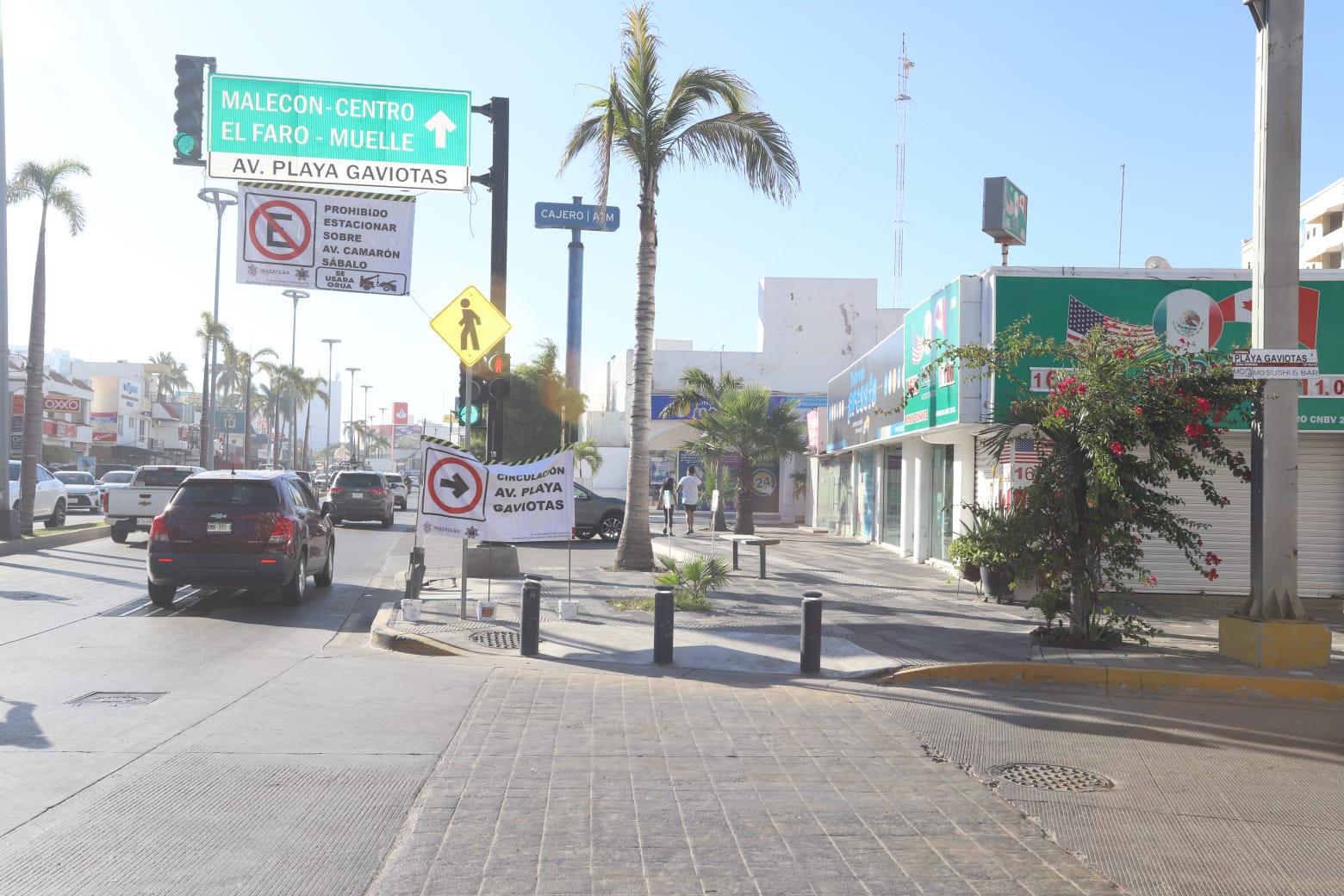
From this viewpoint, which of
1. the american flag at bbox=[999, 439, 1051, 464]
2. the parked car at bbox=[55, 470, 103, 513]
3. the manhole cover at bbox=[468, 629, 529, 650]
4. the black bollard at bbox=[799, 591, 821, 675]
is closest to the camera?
the black bollard at bbox=[799, 591, 821, 675]

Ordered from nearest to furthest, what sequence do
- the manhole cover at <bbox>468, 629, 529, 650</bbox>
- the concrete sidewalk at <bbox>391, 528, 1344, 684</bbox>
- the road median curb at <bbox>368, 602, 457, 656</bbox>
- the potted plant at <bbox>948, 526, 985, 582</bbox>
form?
the concrete sidewalk at <bbox>391, 528, 1344, 684</bbox>, the road median curb at <bbox>368, 602, 457, 656</bbox>, the manhole cover at <bbox>468, 629, 529, 650</bbox>, the potted plant at <bbox>948, 526, 985, 582</bbox>

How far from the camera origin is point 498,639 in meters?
11.4

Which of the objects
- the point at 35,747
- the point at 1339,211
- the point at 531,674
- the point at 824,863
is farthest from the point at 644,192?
the point at 1339,211

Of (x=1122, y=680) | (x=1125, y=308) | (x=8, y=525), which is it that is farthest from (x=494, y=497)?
(x=8, y=525)

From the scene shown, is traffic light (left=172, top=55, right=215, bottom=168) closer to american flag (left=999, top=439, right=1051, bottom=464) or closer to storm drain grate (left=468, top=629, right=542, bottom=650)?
storm drain grate (left=468, top=629, right=542, bottom=650)

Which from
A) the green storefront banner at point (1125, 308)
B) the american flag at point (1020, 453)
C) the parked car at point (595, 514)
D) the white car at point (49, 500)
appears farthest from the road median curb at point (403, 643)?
the white car at point (49, 500)

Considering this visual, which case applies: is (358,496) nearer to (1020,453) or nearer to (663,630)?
(1020,453)

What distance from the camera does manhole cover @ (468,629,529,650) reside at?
36.2 feet

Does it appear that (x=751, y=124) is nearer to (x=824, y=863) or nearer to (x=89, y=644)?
(x=89, y=644)

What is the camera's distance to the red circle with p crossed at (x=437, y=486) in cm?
1288

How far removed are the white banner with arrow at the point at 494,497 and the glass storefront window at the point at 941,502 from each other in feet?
30.4

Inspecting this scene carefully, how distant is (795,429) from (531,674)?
22.8 m

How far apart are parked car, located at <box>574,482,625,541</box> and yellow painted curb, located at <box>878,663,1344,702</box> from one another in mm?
18733

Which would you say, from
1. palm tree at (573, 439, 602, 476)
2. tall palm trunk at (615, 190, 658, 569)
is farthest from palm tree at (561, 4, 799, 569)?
palm tree at (573, 439, 602, 476)
